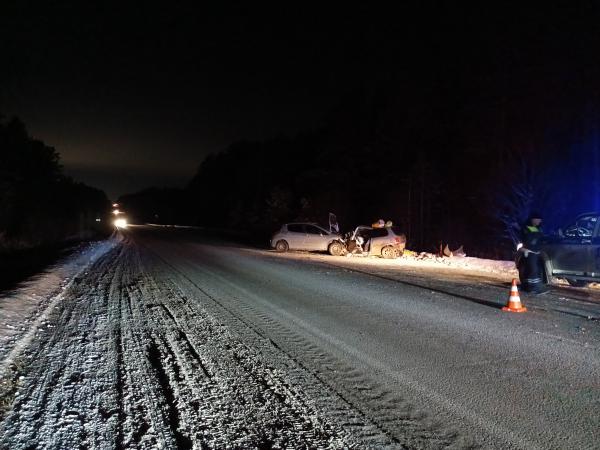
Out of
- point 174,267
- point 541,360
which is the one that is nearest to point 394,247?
point 174,267

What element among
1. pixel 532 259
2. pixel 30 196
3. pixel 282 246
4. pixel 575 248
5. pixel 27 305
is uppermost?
pixel 30 196

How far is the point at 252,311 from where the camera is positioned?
9.54 m

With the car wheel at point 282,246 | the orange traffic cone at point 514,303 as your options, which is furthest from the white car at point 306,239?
Answer: the orange traffic cone at point 514,303

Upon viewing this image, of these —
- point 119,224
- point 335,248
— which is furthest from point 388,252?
point 119,224

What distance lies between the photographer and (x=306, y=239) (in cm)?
2759

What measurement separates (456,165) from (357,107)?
16.9 metres

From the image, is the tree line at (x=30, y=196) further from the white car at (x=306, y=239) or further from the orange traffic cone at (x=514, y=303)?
the orange traffic cone at (x=514, y=303)

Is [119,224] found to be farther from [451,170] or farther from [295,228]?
[295,228]

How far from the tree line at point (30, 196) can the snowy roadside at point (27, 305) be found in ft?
55.8

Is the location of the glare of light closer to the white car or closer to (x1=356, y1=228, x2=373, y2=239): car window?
the white car

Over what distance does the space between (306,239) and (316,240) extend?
581mm

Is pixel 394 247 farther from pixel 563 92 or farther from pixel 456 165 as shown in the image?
pixel 456 165

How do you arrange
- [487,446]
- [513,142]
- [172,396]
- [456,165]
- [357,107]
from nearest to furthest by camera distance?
[487,446] → [172,396] → [513,142] → [456,165] → [357,107]

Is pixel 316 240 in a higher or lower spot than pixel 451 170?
lower
